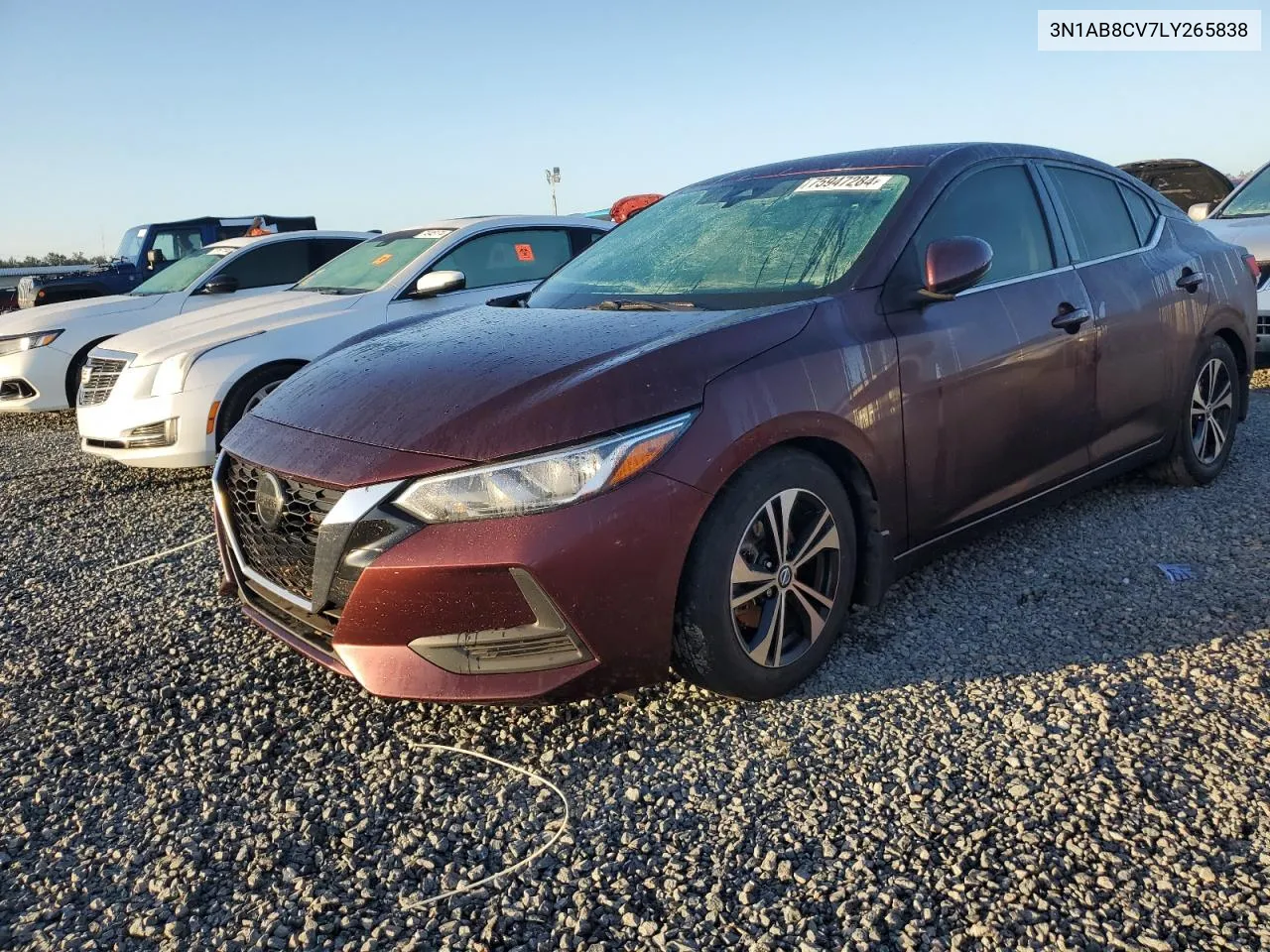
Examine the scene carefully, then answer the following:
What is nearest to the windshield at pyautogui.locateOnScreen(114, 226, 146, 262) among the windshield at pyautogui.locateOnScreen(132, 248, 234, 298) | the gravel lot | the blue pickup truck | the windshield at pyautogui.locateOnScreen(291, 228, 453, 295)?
the blue pickup truck

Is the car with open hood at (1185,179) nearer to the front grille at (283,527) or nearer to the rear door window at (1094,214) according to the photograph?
the rear door window at (1094,214)

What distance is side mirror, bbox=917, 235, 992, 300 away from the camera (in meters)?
2.89

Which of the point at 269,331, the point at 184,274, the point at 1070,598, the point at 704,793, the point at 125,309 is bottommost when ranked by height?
the point at 1070,598

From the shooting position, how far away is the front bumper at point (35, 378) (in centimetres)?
784

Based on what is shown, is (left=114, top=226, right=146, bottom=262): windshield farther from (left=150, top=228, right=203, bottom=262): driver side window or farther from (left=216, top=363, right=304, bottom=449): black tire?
(left=216, top=363, right=304, bottom=449): black tire

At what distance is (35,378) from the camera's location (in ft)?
25.7

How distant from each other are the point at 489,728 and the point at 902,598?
156 cm

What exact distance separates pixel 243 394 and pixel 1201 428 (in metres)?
5.04

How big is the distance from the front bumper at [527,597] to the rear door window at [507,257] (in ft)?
14.3

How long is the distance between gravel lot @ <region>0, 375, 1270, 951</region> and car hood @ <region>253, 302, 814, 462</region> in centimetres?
85

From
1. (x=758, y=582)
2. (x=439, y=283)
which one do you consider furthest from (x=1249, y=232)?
(x=758, y=582)

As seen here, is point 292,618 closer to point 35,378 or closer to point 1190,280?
point 1190,280

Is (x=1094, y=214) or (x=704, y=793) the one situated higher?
(x=1094, y=214)

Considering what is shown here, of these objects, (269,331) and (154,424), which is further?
(269,331)
